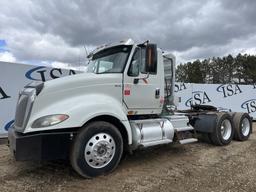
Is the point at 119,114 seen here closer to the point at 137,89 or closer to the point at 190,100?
the point at 137,89

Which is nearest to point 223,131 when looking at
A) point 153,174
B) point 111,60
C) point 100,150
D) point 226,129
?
point 226,129

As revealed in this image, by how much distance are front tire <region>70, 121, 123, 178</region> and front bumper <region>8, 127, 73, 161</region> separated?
0.59ft

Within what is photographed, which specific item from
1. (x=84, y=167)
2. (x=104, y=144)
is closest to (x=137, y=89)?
(x=104, y=144)

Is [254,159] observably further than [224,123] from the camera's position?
No

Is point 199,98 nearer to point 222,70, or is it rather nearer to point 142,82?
point 142,82

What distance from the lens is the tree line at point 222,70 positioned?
5659 cm

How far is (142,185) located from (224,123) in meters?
4.54

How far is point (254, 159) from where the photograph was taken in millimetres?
6473

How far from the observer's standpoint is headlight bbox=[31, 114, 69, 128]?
458cm

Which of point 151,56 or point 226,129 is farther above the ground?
point 151,56

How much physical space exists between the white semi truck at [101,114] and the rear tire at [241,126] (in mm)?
2332

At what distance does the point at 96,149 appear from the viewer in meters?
4.96

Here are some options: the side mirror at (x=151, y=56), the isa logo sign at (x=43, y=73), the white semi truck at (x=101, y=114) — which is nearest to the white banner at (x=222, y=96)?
the isa logo sign at (x=43, y=73)

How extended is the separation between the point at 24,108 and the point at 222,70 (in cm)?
6298
